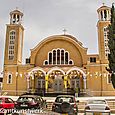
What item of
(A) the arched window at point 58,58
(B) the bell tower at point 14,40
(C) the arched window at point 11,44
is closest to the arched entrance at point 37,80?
(A) the arched window at point 58,58

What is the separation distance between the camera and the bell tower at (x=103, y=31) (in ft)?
131

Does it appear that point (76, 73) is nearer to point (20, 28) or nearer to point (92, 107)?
point (20, 28)

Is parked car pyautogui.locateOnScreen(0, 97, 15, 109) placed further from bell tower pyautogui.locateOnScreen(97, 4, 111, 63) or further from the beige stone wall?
bell tower pyautogui.locateOnScreen(97, 4, 111, 63)

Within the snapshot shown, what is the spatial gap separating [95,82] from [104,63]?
3542mm

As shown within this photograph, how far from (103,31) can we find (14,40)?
1591 centimetres

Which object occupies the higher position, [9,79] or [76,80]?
A: [9,79]

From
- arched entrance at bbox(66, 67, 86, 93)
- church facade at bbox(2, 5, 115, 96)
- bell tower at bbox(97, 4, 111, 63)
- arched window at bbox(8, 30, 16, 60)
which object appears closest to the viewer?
arched entrance at bbox(66, 67, 86, 93)

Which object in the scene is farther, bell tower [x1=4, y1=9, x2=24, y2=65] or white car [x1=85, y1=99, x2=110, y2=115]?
bell tower [x1=4, y1=9, x2=24, y2=65]

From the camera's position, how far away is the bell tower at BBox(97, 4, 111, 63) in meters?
39.8

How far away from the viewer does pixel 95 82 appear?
3816 centimetres

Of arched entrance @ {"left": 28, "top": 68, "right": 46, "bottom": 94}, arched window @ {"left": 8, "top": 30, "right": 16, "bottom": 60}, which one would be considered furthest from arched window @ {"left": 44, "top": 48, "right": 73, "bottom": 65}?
arched window @ {"left": 8, "top": 30, "right": 16, "bottom": 60}

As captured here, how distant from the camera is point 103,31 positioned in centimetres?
4075

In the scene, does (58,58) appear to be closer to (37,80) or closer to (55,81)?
(55,81)

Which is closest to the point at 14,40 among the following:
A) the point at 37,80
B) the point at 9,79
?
the point at 9,79
